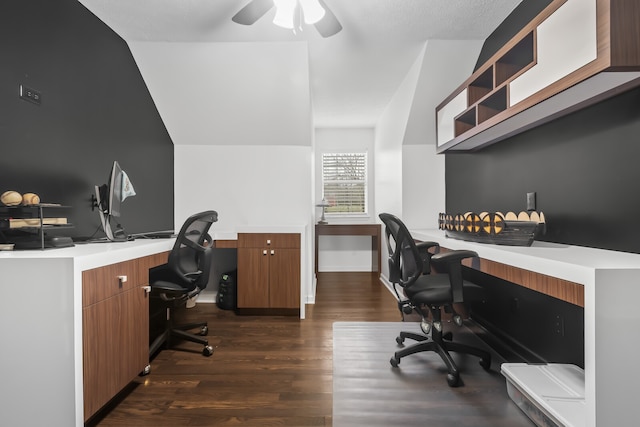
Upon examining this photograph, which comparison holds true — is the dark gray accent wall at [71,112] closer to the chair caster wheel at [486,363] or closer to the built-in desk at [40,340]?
the built-in desk at [40,340]

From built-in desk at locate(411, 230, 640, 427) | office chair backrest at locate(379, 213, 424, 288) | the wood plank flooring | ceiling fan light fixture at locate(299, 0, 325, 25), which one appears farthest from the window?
built-in desk at locate(411, 230, 640, 427)

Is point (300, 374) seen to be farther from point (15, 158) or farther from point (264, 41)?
point (264, 41)

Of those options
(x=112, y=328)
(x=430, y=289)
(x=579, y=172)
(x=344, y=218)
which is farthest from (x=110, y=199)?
(x=344, y=218)

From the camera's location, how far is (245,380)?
2.07m

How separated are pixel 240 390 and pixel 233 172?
2.59 m

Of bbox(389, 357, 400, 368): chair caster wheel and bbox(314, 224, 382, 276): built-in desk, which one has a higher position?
bbox(314, 224, 382, 276): built-in desk

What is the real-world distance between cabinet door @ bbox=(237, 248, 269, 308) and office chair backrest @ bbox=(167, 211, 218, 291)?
799 mm

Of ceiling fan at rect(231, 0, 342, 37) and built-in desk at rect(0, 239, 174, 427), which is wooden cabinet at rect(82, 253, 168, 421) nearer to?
built-in desk at rect(0, 239, 174, 427)

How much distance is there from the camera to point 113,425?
166 centimetres

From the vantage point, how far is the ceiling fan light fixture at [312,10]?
6.70ft

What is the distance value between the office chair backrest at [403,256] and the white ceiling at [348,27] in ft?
5.36

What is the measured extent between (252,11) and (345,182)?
13.6 feet

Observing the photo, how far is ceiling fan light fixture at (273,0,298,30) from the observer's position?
209 centimetres

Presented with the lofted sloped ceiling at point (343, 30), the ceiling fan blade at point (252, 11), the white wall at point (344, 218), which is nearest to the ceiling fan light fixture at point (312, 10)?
the ceiling fan blade at point (252, 11)
